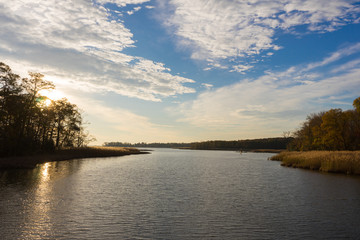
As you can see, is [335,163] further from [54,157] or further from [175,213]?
[54,157]

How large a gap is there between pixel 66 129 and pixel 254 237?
2735 inches

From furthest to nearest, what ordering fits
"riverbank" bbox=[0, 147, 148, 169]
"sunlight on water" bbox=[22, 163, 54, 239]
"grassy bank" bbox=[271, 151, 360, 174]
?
"riverbank" bbox=[0, 147, 148, 169], "grassy bank" bbox=[271, 151, 360, 174], "sunlight on water" bbox=[22, 163, 54, 239]

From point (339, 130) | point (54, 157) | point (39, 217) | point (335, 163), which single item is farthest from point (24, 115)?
point (339, 130)

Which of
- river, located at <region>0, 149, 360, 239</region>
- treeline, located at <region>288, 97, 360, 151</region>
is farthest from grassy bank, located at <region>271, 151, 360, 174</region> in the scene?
treeline, located at <region>288, 97, 360, 151</region>

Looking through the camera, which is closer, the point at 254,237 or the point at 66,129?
the point at 254,237

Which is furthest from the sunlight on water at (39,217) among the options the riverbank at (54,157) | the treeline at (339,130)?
the treeline at (339,130)

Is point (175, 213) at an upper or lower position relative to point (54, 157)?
lower

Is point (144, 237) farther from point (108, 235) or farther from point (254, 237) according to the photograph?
point (254, 237)

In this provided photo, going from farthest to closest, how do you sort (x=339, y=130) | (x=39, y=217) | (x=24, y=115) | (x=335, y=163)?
(x=339, y=130)
(x=24, y=115)
(x=335, y=163)
(x=39, y=217)

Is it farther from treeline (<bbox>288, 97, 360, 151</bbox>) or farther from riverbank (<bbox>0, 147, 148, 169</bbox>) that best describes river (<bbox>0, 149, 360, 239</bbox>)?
treeline (<bbox>288, 97, 360, 151</bbox>)

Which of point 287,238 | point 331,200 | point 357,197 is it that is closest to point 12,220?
point 287,238

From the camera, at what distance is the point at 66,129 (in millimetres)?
69688

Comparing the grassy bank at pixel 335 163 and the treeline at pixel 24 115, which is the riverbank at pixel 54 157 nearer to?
the treeline at pixel 24 115

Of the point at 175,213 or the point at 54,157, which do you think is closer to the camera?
the point at 175,213
